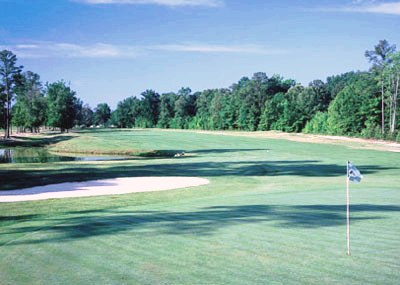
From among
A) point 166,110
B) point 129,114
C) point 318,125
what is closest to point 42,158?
point 318,125

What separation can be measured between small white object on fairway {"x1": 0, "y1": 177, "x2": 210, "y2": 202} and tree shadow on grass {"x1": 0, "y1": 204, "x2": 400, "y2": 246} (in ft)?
19.8

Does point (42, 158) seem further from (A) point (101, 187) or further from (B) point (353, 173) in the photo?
(B) point (353, 173)

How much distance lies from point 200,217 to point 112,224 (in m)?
2.33

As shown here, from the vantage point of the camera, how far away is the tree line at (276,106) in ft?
237

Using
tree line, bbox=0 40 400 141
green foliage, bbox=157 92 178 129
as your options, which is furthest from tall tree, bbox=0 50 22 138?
green foliage, bbox=157 92 178 129

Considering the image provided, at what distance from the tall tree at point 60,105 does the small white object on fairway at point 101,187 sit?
74.6 metres

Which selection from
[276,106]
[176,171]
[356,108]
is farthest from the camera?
[276,106]

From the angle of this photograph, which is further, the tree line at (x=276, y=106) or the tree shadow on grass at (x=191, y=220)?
the tree line at (x=276, y=106)

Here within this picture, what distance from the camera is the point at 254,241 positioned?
8.79 meters

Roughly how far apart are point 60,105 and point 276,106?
162 feet

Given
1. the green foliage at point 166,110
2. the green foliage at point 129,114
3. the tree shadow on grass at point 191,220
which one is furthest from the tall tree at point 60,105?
the green foliage at point 129,114

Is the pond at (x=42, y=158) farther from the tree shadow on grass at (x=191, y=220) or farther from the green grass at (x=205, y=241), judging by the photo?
the tree shadow on grass at (x=191, y=220)

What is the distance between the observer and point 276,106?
101125mm

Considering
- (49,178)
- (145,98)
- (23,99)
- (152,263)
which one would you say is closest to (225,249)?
(152,263)
